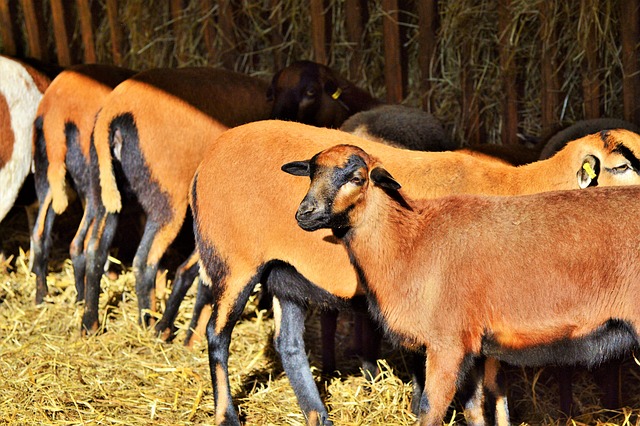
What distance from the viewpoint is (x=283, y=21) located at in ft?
27.0

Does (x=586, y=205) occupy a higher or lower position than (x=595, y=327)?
higher

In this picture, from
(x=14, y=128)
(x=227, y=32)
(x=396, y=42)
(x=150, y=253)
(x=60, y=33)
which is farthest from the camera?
(x=60, y=33)

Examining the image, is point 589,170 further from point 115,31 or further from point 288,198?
point 115,31

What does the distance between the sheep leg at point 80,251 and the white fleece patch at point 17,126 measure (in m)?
1.13

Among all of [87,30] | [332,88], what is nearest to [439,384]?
[332,88]

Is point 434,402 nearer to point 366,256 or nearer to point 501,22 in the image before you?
point 366,256

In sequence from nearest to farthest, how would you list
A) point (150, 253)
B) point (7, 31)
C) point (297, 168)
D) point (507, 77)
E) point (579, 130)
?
point (297, 168) < point (579, 130) < point (150, 253) < point (507, 77) < point (7, 31)

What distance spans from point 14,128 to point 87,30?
5.16ft

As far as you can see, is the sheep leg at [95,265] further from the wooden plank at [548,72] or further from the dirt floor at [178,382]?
the wooden plank at [548,72]

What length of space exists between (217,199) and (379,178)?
1264 millimetres

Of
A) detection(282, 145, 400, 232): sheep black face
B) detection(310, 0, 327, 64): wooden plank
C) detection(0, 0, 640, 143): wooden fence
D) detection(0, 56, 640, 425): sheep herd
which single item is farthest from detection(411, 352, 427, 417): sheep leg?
detection(310, 0, 327, 64): wooden plank

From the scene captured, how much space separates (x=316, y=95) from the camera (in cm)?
739

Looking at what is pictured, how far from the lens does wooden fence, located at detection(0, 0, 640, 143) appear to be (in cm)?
679

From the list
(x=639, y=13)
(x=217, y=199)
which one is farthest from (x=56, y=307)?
(x=639, y=13)
